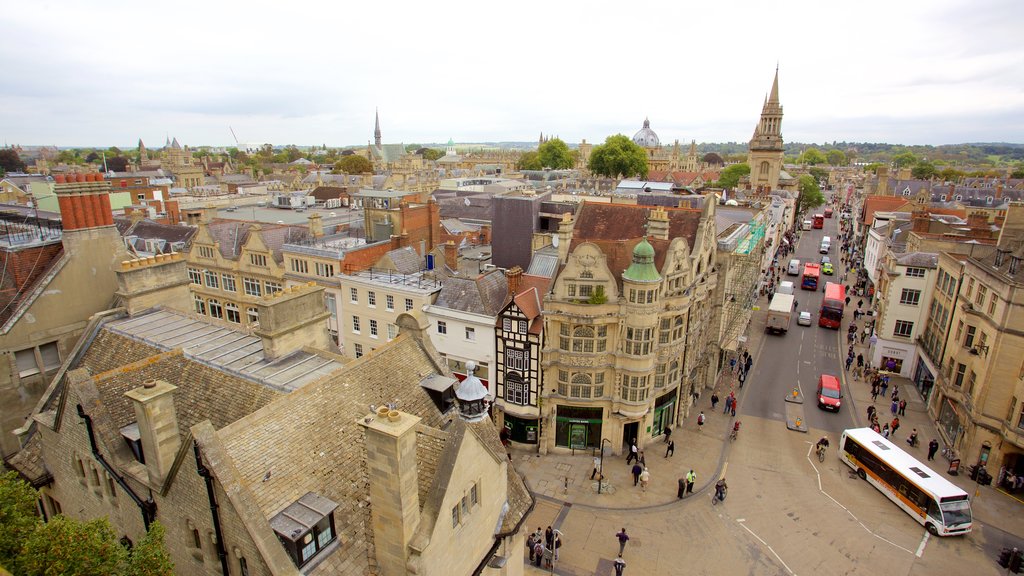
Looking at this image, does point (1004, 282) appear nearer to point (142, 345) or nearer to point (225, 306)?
point (142, 345)

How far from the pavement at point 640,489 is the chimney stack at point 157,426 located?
17.0 metres

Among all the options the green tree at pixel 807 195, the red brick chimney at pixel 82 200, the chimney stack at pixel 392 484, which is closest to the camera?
the chimney stack at pixel 392 484

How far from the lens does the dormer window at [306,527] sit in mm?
10961

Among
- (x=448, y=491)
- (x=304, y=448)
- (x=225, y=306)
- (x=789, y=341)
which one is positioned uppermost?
(x=304, y=448)

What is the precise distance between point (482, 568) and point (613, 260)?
21637 mm

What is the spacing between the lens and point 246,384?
1505cm

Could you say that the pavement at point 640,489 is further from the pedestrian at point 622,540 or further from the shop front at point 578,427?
the shop front at point 578,427

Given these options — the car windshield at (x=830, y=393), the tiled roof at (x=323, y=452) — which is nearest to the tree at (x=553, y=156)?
the car windshield at (x=830, y=393)

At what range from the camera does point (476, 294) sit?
111ft

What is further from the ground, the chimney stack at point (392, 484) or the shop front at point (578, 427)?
the chimney stack at point (392, 484)

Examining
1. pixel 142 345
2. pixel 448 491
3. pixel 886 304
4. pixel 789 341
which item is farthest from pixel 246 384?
pixel 789 341

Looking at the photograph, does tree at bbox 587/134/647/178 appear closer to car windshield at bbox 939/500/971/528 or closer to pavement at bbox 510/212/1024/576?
pavement at bbox 510/212/1024/576

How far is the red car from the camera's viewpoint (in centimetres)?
3928

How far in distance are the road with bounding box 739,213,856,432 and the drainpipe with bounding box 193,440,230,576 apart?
120 ft
